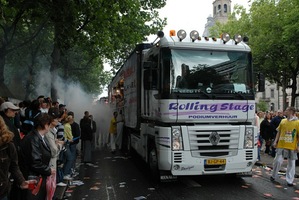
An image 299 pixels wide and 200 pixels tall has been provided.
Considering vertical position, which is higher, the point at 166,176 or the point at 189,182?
the point at 166,176

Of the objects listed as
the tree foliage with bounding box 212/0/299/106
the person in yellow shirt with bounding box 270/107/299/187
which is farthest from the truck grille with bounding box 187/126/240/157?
the tree foliage with bounding box 212/0/299/106

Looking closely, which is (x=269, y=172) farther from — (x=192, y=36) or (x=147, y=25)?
(x=147, y=25)

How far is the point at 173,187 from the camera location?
8.04 meters

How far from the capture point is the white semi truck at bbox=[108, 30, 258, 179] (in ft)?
24.8

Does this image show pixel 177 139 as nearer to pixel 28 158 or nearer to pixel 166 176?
pixel 166 176

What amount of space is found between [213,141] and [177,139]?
830mm

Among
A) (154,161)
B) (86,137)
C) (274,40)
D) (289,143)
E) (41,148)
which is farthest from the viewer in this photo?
(274,40)

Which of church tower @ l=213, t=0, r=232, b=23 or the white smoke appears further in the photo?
church tower @ l=213, t=0, r=232, b=23

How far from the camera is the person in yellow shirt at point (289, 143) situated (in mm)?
8258

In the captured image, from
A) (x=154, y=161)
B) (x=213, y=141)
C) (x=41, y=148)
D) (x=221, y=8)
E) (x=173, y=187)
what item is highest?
(x=221, y=8)

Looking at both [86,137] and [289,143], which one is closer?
[289,143]

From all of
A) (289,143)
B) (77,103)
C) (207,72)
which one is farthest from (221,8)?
(207,72)

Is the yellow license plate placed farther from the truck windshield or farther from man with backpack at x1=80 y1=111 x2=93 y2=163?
man with backpack at x1=80 y1=111 x2=93 y2=163

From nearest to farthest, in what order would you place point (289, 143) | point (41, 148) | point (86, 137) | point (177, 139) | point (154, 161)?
point (41, 148), point (177, 139), point (154, 161), point (289, 143), point (86, 137)
